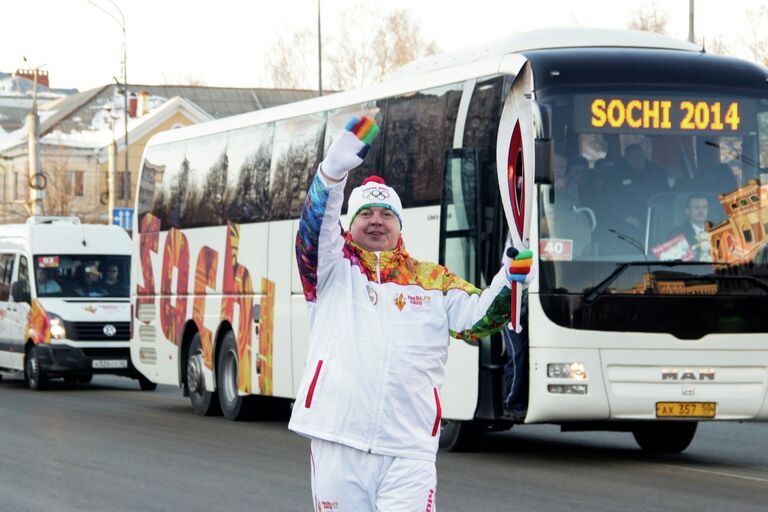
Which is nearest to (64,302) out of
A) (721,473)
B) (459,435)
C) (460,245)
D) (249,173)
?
(249,173)

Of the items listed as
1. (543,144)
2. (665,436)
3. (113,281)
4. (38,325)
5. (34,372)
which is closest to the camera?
(543,144)

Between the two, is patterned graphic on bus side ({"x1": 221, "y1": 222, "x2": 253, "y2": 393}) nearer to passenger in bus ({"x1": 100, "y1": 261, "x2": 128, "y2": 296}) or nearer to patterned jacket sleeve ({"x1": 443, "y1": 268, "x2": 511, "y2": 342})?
passenger in bus ({"x1": 100, "y1": 261, "x2": 128, "y2": 296})

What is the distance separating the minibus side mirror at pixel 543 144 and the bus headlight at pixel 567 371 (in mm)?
1510

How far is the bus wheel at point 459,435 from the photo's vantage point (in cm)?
1505

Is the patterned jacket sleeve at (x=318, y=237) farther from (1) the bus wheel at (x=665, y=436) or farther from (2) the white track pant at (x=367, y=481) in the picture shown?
(1) the bus wheel at (x=665, y=436)

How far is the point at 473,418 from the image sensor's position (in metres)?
14.0

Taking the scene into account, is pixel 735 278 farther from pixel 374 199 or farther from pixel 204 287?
pixel 374 199

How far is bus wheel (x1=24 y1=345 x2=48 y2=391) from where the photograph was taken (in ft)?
86.1

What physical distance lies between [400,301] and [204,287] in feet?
47.5

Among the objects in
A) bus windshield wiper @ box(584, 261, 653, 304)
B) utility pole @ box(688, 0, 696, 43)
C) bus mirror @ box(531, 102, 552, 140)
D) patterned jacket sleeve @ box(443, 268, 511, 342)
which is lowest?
patterned jacket sleeve @ box(443, 268, 511, 342)

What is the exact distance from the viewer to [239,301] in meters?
19.1

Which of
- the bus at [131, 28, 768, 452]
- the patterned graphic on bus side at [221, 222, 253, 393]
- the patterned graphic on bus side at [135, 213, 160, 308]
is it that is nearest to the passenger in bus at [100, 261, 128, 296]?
the patterned graphic on bus side at [135, 213, 160, 308]

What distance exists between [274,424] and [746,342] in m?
6.83

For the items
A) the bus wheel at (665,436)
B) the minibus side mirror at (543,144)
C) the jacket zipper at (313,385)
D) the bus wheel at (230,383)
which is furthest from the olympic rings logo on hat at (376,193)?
the bus wheel at (230,383)
